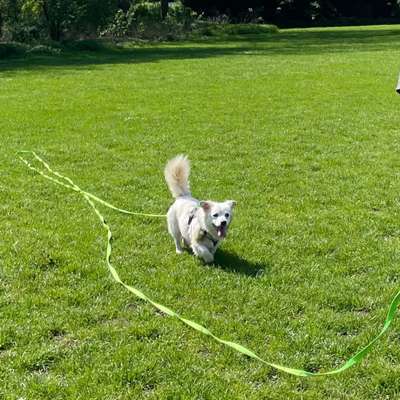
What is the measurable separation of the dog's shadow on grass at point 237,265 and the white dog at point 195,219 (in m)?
0.13

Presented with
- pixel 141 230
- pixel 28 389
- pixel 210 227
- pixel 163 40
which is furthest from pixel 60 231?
pixel 163 40

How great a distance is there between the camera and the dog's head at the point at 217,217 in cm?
482

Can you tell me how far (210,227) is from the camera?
4918 millimetres

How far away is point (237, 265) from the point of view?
17.0 ft

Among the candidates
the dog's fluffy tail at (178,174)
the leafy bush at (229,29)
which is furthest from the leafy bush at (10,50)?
the dog's fluffy tail at (178,174)

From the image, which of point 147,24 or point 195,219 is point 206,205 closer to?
point 195,219

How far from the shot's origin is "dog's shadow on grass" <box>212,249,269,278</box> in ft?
16.5

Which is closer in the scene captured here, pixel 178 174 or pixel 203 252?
pixel 203 252

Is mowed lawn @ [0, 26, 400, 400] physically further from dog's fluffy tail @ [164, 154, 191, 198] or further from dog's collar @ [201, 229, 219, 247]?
dog's fluffy tail @ [164, 154, 191, 198]

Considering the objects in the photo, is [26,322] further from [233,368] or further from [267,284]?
[267,284]

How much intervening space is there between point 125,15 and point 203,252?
28025mm

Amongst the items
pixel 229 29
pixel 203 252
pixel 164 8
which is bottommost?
pixel 203 252

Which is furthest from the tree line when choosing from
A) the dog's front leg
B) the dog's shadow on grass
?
the dog's front leg

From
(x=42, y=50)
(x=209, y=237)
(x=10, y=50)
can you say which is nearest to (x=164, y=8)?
(x=42, y=50)
